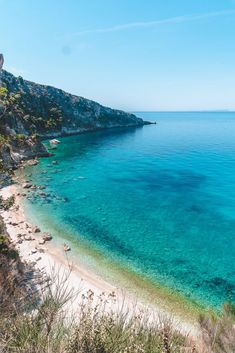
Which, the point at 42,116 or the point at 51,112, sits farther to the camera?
the point at 51,112

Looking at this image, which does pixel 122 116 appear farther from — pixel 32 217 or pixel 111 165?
pixel 32 217

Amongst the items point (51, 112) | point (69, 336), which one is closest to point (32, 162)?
point (51, 112)

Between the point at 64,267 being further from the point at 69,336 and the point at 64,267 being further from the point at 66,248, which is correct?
the point at 69,336

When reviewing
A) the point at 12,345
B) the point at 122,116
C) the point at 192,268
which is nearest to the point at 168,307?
the point at 192,268

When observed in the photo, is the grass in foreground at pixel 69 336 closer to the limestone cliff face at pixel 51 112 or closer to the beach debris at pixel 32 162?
the beach debris at pixel 32 162

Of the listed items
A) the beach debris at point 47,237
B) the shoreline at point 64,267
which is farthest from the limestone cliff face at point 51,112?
the beach debris at point 47,237

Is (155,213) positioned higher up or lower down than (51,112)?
lower down
